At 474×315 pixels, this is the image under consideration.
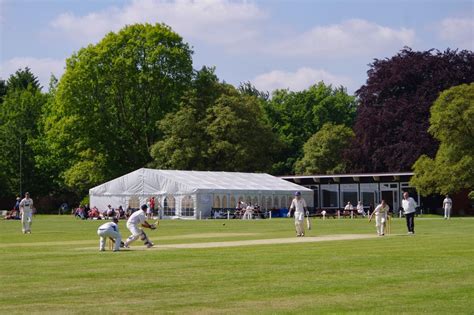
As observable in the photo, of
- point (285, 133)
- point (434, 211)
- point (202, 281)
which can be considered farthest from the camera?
point (285, 133)

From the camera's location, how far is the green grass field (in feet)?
48.2

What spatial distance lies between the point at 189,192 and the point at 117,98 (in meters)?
21.1

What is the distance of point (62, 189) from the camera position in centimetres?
10825

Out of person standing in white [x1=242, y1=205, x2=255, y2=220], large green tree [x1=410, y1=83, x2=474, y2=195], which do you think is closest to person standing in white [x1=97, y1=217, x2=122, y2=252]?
large green tree [x1=410, y1=83, x2=474, y2=195]

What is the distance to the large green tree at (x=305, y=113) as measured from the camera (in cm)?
11838

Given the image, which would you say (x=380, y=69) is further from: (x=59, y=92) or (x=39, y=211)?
(x=39, y=211)

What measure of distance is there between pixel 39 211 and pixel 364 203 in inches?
1556

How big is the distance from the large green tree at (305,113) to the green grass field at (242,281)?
90.2m

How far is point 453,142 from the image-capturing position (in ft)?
233

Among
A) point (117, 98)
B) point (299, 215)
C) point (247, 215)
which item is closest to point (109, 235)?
point (299, 215)

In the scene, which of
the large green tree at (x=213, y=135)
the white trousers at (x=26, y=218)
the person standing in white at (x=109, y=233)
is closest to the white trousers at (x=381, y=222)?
the person standing in white at (x=109, y=233)

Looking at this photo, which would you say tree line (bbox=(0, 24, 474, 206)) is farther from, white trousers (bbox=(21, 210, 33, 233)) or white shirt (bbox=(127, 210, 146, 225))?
white shirt (bbox=(127, 210, 146, 225))

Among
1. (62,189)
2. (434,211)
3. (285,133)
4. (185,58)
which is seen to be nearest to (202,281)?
(434,211)

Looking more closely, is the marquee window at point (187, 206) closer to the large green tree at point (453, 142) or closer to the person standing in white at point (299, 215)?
the large green tree at point (453, 142)
